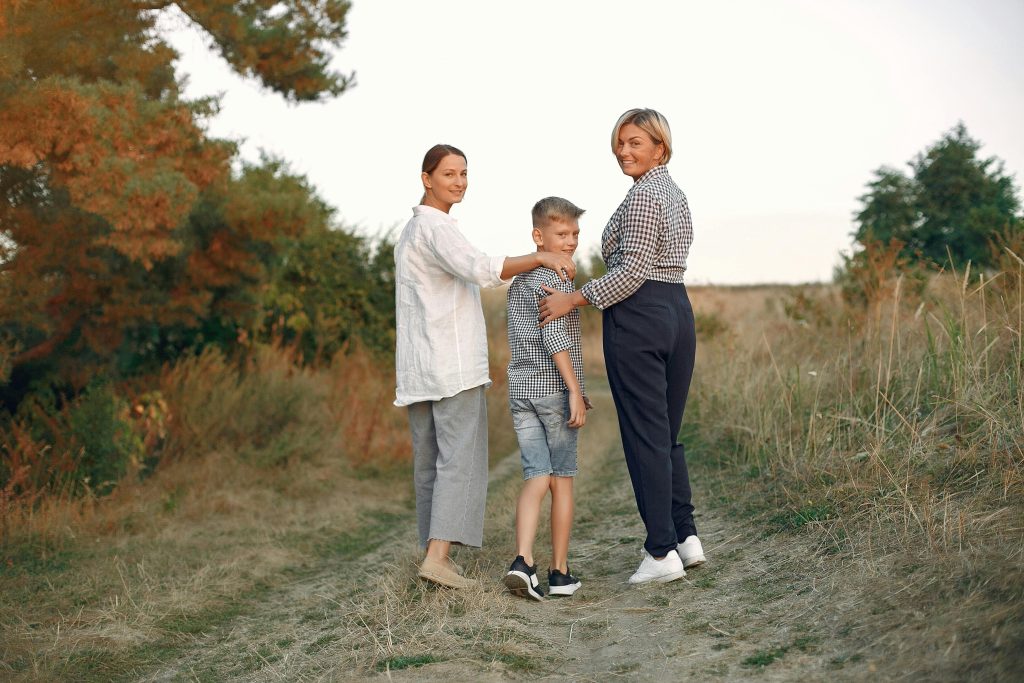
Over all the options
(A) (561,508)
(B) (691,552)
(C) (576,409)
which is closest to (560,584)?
(A) (561,508)

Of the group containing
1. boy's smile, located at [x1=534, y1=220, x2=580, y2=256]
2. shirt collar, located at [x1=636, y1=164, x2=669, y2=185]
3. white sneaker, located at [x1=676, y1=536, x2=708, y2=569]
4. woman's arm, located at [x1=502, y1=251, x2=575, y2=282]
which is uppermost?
shirt collar, located at [x1=636, y1=164, x2=669, y2=185]

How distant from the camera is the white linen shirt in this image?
183 inches

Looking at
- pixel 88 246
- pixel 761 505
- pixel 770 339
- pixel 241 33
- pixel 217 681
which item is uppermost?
pixel 241 33

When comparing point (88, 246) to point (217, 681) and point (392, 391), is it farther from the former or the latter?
point (392, 391)

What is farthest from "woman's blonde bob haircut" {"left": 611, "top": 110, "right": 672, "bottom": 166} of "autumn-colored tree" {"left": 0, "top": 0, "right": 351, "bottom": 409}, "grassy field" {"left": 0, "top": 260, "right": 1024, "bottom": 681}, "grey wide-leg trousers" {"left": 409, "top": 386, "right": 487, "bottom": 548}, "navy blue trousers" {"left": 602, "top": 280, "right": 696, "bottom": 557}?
"autumn-colored tree" {"left": 0, "top": 0, "right": 351, "bottom": 409}

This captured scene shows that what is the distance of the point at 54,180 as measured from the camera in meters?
6.79

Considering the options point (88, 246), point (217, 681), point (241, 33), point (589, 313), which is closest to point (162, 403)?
point (88, 246)

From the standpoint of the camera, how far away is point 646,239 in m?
4.41

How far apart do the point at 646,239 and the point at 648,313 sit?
1.14 ft

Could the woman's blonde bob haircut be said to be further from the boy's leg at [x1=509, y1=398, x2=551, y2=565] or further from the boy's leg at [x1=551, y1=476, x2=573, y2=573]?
the boy's leg at [x1=551, y1=476, x2=573, y2=573]

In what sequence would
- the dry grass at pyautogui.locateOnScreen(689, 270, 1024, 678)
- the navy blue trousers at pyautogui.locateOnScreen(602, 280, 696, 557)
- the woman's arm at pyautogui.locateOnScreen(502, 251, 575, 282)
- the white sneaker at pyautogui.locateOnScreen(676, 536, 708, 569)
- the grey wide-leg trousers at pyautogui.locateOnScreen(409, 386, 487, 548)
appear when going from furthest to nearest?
the white sneaker at pyautogui.locateOnScreen(676, 536, 708, 569) < the grey wide-leg trousers at pyautogui.locateOnScreen(409, 386, 487, 548) < the navy blue trousers at pyautogui.locateOnScreen(602, 280, 696, 557) < the woman's arm at pyautogui.locateOnScreen(502, 251, 575, 282) < the dry grass at pyautogui.locateOnScreen(689, 270, 1024, 678)

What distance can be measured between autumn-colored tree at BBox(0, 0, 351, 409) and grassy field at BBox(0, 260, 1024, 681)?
1.16 m

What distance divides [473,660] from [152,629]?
2186 mm

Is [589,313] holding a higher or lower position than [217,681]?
higher
